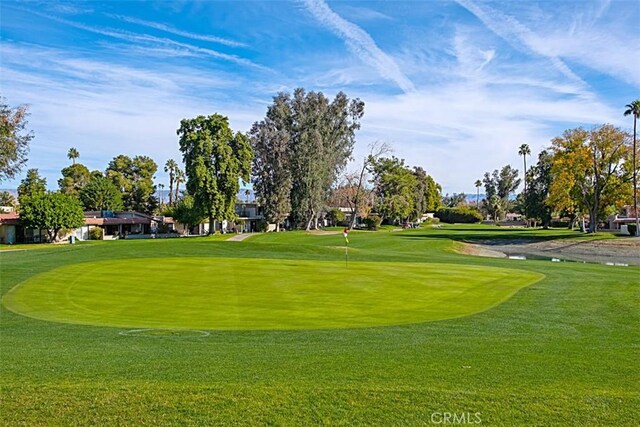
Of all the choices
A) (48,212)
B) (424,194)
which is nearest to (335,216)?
(424,194)

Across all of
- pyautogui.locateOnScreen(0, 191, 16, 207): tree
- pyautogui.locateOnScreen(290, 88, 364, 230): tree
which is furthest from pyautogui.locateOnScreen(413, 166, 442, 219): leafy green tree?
pyautogui.locateOnScreen(0, 191, 16, 207): tree

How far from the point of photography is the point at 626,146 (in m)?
66.5

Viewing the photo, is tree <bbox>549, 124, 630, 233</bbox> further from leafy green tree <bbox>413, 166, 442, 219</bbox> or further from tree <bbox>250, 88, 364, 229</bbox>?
leafy green tree <bbox>413, 166, 442, 219</bbox>

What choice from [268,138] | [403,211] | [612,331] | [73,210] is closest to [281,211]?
[268,138]

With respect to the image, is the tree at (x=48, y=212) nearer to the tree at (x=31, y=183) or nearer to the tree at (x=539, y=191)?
the tree at (x=31, y=183)

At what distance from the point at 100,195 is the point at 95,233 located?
18.4 metres

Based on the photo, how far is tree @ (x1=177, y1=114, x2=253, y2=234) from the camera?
230 ft

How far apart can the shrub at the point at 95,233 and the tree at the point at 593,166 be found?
2540 inches

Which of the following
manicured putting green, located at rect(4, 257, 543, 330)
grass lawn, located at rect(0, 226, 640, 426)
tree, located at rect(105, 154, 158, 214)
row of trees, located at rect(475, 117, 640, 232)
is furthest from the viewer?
tree, located at rect(105, 154, 158, 214)

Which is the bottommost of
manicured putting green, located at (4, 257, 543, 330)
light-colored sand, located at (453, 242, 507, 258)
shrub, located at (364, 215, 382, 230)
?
light-colored sand, located at (453, 242, 507, 258)

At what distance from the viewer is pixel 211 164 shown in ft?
235

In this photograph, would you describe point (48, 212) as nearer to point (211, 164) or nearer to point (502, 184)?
point (211, 164)

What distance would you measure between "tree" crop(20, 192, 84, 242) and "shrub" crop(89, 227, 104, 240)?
7.58m

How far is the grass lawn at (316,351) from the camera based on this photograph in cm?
644
